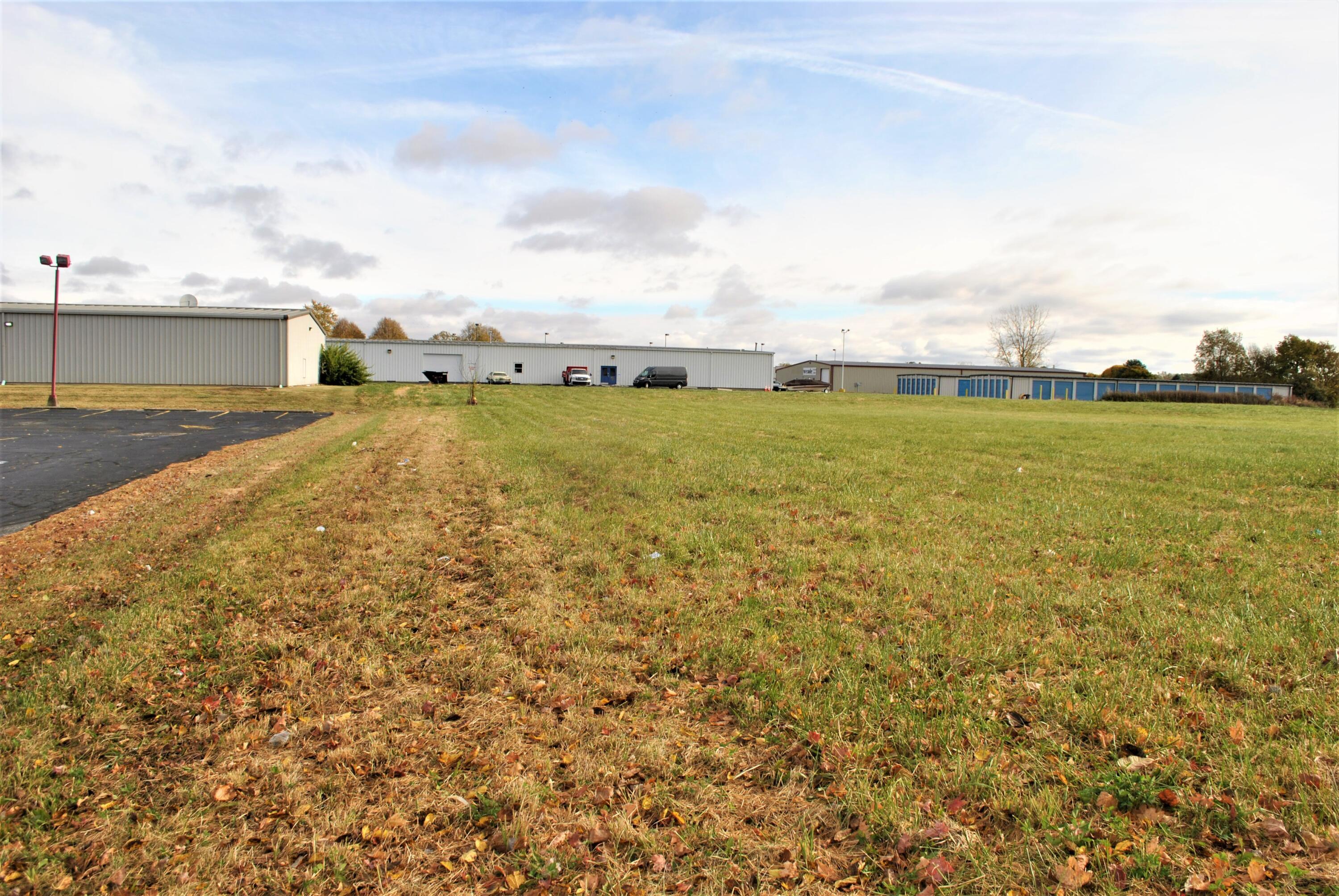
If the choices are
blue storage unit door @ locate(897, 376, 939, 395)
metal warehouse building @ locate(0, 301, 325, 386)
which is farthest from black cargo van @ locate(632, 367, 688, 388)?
blue storage unit door @ locate(897, 376, 939, 395)

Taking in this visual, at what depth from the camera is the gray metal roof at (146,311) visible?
31859 mm

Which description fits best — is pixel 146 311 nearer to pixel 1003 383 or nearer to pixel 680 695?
pixel 680 695

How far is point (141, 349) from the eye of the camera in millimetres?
32156

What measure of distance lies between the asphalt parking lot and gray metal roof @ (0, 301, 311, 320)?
11.1 metres

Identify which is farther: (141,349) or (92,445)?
(141,349)

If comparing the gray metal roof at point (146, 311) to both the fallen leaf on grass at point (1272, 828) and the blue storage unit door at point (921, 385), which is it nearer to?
the fallen leaf on grass at point (1272, 828)

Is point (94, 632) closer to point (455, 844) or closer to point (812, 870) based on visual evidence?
point (455, 844)

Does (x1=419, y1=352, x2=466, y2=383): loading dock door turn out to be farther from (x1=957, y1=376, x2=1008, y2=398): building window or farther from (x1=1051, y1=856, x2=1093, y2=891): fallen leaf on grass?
(x1=1051, y1=856, x2=1093, y2=891): fallen leaf on grass

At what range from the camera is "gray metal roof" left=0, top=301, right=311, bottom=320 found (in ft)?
105

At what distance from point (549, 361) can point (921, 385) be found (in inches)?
1585

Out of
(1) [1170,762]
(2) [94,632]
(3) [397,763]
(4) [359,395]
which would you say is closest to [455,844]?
(3) [397,763]

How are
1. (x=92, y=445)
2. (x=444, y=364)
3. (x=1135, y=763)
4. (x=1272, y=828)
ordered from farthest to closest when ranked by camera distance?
(x=444, y=364) < (x=92, y=445) < (x=1135, y=763) < (x=1272, y=828)

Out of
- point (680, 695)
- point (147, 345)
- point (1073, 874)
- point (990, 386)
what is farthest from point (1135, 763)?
point (990, 386)

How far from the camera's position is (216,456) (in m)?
12.3
